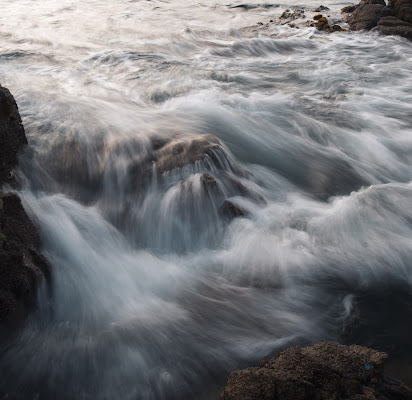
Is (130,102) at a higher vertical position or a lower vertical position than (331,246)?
higher

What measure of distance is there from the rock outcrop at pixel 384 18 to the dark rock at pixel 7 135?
9970 millimetres

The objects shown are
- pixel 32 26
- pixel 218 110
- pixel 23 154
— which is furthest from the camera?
pixel 32 26

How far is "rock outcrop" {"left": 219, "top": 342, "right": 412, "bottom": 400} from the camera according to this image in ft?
7.45

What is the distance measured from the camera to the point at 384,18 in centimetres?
1170

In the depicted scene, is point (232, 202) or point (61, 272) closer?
point (61, 272)

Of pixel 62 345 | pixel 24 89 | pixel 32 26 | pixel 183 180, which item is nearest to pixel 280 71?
pixel 24 89

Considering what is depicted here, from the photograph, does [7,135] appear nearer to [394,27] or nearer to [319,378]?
[319,378]

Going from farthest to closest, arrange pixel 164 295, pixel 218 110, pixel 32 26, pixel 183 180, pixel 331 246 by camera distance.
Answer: pixel 32 26
pixel 218 110
pixel 183 180
pixel 331 246
pixel 164 295

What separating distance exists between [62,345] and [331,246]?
2376 millimetres

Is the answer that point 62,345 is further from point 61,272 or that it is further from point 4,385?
point 61,272

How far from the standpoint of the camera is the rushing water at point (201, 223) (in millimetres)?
2965

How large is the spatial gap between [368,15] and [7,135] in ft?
36.2

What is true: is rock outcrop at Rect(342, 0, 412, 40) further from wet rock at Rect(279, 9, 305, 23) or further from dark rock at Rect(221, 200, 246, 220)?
dark rock at Rect(221, 200, 246, 220)

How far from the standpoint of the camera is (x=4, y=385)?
266cm
